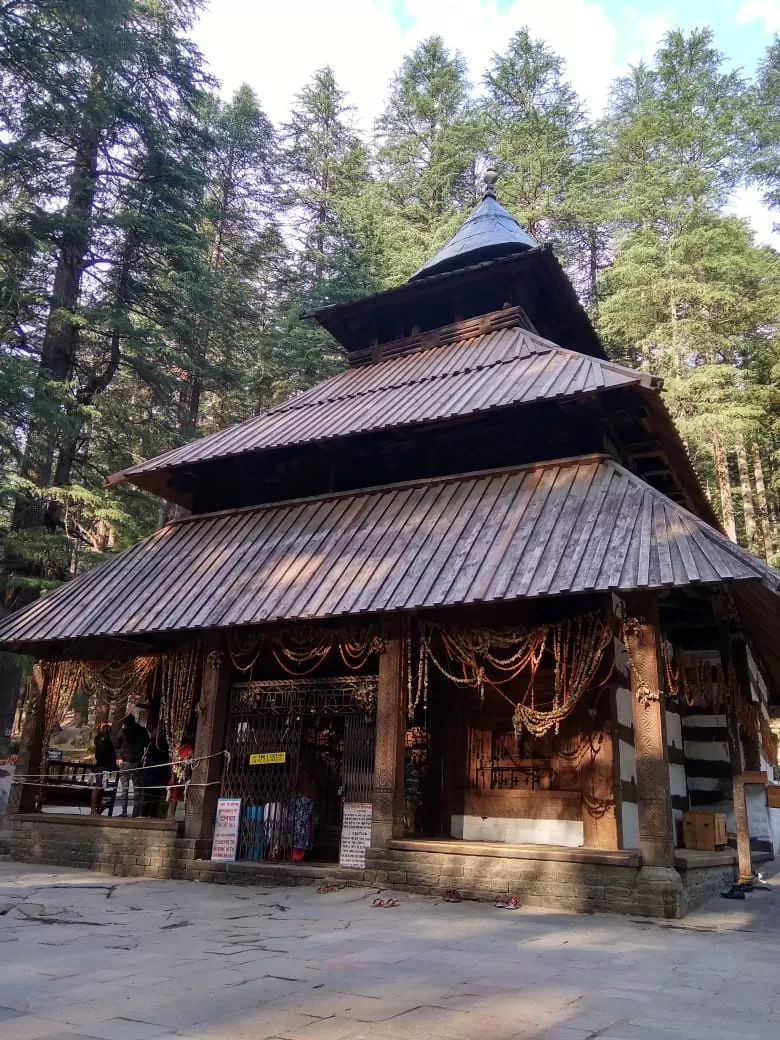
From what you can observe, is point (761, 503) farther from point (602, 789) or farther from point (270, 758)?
point (270, 758)

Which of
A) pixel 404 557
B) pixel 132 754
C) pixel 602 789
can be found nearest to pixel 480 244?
pixel 404 557

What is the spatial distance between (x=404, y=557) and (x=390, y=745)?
7.90 ft

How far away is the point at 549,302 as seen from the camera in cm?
1633

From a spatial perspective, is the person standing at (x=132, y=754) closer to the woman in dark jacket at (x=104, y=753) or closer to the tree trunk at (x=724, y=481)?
the woman in dark jacket at (x=104, y=753)

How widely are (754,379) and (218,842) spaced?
24801 millimetres

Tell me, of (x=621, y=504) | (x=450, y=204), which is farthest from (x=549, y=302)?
(x=450, y=204)

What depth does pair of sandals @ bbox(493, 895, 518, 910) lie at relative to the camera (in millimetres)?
8586

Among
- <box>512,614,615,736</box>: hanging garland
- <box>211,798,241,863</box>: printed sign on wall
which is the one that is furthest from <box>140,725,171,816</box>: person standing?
<box>512,614,615,736</box>: hanging garland

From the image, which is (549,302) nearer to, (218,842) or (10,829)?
(218,842)

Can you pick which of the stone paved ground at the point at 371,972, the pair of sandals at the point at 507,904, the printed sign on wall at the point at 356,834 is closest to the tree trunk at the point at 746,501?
the stone paved ground at the point at 371,972

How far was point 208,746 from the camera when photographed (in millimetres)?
11641

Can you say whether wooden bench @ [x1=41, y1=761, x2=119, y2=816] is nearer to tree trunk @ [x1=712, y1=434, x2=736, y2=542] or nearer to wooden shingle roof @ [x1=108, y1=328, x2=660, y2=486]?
wooden shingle roof @ [x1=108, y1=328, x2=660, y2=486]

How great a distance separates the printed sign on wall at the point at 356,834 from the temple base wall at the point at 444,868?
0.75 feet

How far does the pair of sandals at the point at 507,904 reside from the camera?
8586 mm
